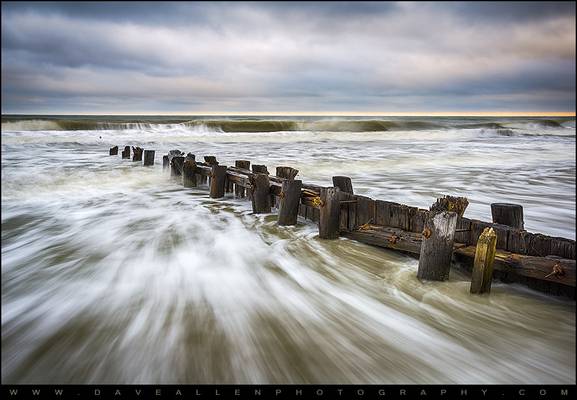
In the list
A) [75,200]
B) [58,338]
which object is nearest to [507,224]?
[58,338]

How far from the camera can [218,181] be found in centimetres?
907

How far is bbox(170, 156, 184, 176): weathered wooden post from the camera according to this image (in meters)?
11.3

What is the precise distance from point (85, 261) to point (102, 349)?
234 centimetres

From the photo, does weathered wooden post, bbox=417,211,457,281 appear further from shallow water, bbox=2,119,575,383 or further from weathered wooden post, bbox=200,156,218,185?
weathered wooden post, bbox=200,156,218,185

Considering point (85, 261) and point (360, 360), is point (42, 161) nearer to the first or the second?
point (85, 261)

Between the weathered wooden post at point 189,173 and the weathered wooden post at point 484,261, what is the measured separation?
7.99 metres

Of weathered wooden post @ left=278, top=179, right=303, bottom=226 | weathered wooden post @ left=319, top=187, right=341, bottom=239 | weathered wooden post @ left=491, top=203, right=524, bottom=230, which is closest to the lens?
weathered wooden post @ left=491, top=203, right=524, bottom=230

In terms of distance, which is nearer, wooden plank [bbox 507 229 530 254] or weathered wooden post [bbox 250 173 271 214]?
wooden plank [bbox 507 229 530 254]

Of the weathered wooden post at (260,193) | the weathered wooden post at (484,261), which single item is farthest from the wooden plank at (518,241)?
the weathered wooden post at (260,193)

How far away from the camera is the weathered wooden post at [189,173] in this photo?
10484 mm

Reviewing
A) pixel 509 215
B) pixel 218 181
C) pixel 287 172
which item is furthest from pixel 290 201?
pixel 509 215

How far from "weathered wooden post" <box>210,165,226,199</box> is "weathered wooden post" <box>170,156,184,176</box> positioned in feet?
8.48

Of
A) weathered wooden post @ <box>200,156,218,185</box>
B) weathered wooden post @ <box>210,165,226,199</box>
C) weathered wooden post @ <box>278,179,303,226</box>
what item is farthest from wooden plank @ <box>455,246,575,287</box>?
weathered wooden post @ <box>200,156,218,185</box>

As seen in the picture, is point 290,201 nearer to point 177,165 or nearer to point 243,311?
point 243,311
